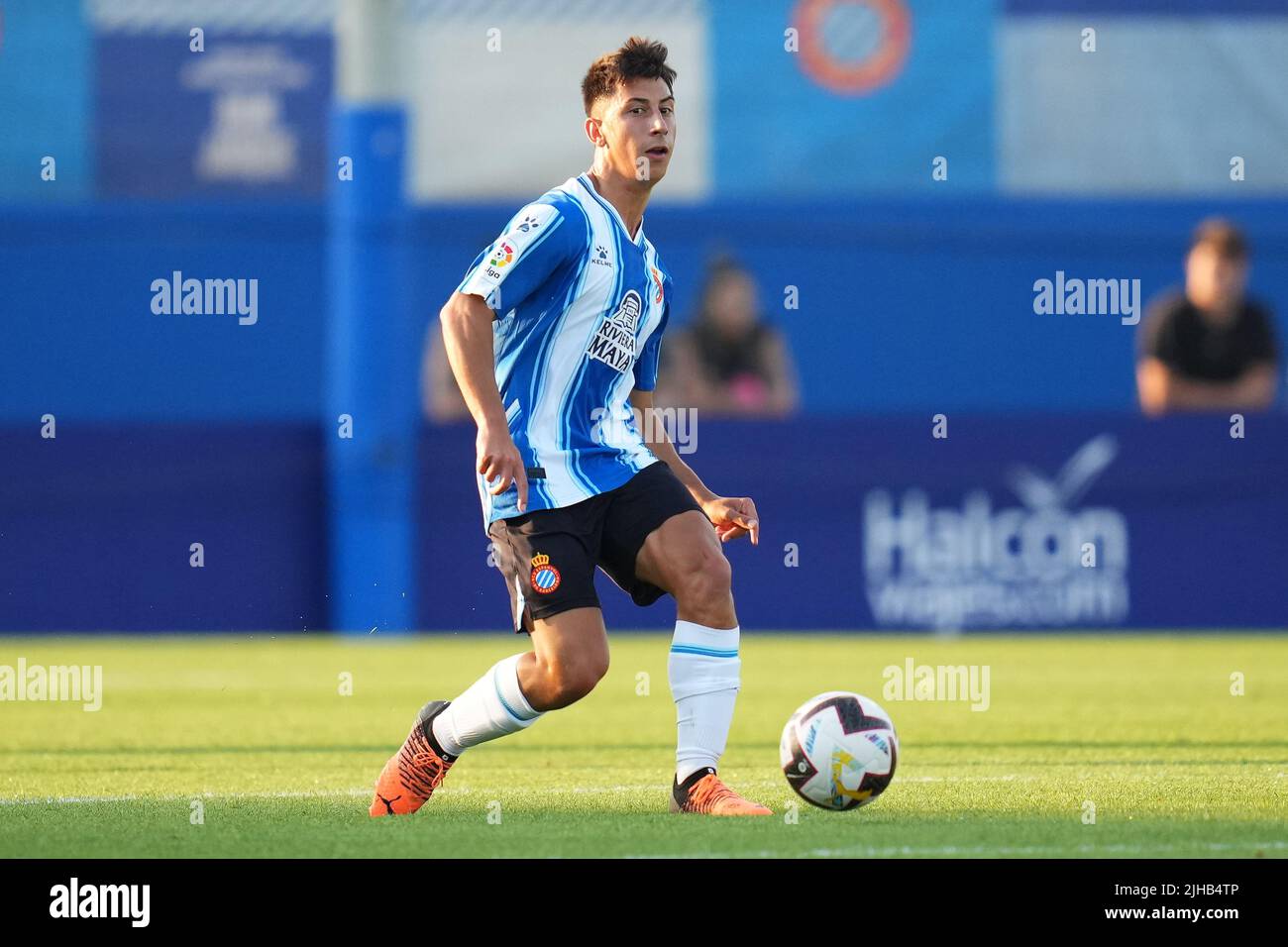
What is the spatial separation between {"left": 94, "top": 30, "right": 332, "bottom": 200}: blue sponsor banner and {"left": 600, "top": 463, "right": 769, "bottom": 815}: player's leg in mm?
12698

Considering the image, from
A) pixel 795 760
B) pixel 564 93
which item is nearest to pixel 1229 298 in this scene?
pixel 564 93

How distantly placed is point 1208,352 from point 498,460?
9.30 metres

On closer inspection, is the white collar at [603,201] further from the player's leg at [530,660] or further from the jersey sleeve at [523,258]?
the player's leg at [530,660]

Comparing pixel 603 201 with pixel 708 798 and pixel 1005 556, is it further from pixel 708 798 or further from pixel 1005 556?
pixel 1005 556

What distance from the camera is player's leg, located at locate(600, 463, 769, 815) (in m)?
6.06

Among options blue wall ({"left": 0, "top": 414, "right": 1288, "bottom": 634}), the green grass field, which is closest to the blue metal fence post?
blue wall ({"left": 0, "top": 414, "right": 1288, "bottom": 634})

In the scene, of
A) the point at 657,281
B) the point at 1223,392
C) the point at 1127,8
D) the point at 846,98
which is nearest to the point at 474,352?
the point at 657,281

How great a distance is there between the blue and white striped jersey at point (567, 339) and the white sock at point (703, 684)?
0.51 m

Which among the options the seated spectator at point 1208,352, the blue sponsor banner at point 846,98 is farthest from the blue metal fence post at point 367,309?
the blue sponsor banner at point 846,98

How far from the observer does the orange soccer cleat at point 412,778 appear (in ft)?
20.0

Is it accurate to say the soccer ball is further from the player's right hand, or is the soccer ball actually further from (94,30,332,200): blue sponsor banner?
(94,30,332,200): blue sponsor banner

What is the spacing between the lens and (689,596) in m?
6.09

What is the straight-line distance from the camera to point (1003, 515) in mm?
13406
